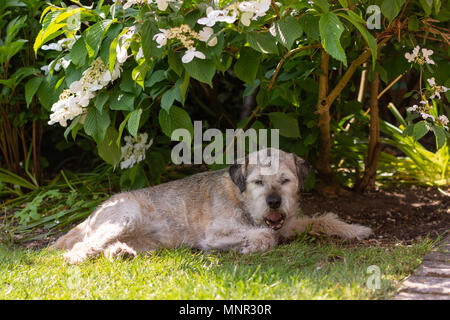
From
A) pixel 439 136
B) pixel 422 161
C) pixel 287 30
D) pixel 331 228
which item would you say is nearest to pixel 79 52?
pixel 287 30

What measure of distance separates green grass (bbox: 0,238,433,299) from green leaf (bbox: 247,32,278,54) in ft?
4.77

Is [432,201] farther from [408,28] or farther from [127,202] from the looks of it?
[127,202]

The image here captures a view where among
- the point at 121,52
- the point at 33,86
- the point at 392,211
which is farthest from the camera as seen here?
the point at 392,211

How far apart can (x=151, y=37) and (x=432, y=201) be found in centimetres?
389

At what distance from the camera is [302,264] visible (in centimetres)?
398

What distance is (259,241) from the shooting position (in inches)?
175

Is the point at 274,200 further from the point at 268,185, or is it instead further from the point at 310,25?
the point at 310,25

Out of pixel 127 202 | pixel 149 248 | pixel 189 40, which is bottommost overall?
pixel 149 248

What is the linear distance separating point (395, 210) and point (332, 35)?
298 cm

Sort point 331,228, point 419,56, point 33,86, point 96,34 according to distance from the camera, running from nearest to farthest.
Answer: point 96,34, point 419,56, point 331,228, point 33,86

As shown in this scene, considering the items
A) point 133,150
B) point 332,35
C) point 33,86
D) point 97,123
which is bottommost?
point 133,150

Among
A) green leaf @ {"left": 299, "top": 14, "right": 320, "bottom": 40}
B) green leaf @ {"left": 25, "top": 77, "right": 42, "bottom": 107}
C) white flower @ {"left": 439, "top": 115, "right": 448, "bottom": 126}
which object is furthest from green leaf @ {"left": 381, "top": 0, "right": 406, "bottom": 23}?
green leaf @ {"left": 25, "top": 77, "right": 42, "bottom": 107}

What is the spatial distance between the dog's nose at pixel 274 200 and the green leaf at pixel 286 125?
1094 millimetres
